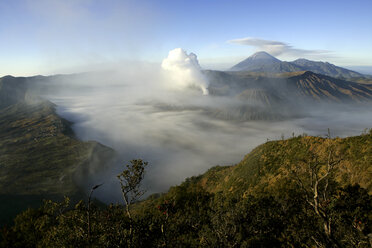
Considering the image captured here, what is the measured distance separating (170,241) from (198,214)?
1104 centimetres

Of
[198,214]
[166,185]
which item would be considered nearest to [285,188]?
[198,214]

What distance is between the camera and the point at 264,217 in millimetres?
24094

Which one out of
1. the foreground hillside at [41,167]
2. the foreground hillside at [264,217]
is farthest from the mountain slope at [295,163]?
the foreground hillside at [41,167]

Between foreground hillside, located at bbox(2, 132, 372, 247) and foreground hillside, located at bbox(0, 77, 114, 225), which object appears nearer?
foreground hillside, located at bbox(2, 132, 372, 247)

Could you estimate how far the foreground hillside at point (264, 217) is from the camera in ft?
47.1

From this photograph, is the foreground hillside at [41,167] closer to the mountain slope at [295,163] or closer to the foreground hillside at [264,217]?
the foreground hillside at [264,217]

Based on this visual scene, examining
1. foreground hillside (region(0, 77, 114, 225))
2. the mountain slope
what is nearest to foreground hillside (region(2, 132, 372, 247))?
the mountain slope

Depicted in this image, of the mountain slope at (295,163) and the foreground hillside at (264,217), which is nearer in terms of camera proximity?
the foreground hillside at (264,217)

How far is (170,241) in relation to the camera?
2152 cm

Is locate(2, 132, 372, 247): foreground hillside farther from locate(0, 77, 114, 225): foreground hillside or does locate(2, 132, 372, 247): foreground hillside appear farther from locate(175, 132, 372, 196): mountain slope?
locate(0, 77, 114, 225): foreground hillside

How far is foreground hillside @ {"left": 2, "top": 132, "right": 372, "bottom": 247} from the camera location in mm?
14367

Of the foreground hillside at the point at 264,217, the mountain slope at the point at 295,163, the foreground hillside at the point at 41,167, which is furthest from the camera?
the foreground hillside at the point at 41,167

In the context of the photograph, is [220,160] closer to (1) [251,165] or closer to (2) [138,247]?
(1) [251,165]

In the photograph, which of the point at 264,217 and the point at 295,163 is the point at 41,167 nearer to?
the point at 264,217
